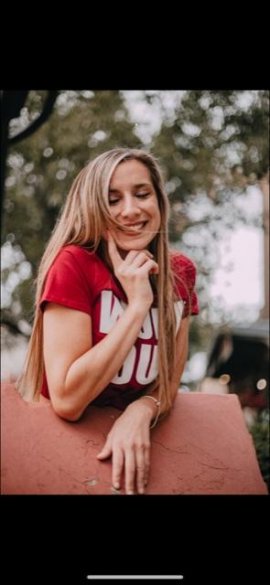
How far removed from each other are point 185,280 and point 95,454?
31.6 inches

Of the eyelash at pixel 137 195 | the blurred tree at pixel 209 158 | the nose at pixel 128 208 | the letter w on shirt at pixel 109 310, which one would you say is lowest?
the letter w on shirt at pixel 109 310

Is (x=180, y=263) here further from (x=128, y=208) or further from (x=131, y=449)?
(x=131, y=449)

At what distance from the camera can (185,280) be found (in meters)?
3.21

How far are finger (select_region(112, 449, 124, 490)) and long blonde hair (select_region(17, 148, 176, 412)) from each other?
0.90ft

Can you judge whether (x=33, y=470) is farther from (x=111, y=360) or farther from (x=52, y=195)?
(x=52, y=195)

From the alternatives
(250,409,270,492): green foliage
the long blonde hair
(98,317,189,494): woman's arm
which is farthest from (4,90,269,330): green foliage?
(98,317,189,494): woman's arm

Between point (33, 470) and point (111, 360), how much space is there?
519 mm

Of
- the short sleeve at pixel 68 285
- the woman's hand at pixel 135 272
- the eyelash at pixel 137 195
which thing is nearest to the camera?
the short sleeve at pixel 68 285

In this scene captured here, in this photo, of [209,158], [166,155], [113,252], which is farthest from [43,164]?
[113,252]

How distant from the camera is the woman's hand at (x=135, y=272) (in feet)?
9.84

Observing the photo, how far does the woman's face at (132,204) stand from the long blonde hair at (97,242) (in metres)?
0.03

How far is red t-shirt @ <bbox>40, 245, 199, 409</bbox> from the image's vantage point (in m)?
2.91

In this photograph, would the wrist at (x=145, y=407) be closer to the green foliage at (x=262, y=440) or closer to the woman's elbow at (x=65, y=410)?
the woman's elbow at (x=65, y=410)

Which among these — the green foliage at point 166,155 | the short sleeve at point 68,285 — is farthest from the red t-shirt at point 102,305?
the green foliage at point 166,155
